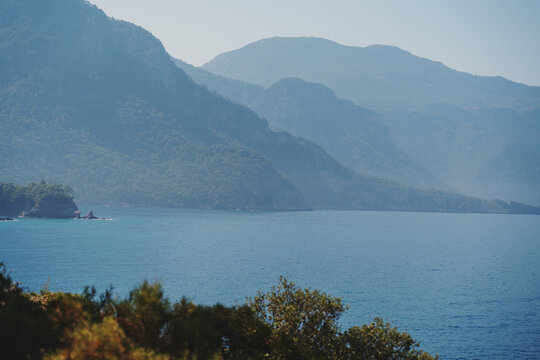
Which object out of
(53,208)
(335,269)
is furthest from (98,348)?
(53,208)

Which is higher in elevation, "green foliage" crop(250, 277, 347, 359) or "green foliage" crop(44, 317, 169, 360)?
"green foliage" crop(44, 317, 169, 360)

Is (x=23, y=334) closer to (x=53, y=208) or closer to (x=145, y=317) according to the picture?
(x=145, y=317)

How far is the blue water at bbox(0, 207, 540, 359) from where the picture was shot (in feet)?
194

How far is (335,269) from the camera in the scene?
9562cm

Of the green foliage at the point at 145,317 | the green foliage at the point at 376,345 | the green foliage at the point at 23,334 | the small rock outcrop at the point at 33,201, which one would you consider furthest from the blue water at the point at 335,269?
the green foliage at the point at 23,334

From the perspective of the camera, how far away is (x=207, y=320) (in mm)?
21062

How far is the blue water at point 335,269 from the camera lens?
5928 cm

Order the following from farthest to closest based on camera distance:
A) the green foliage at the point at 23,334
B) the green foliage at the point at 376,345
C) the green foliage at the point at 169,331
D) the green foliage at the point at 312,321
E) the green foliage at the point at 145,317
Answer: the green foliage at the point at 376,345, the green foliage at the point at 312,321, the green foliage at the point at 23,334, the green foliage at the point at 145,317, the green foliage at the point at 169,331

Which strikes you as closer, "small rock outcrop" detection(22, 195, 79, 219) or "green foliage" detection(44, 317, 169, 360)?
"green foliage" detection(44, 317, 169, 360)

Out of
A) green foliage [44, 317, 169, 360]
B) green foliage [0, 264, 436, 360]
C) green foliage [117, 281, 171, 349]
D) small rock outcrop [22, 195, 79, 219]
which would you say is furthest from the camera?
small rock outcrop [22, 195, 79, 219]

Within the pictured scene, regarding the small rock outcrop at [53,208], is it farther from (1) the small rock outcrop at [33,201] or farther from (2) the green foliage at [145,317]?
(2) the green foliage at [145,317]

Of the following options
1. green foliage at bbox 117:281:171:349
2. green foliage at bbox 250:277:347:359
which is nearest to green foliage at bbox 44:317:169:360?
green foliage at bbox 117:281:171:349

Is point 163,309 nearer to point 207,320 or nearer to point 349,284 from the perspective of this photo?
point 207,320

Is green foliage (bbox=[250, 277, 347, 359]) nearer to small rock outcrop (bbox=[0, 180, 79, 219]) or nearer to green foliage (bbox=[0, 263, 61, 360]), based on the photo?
green foliage (bbox=[0, 263, 61, 360])
